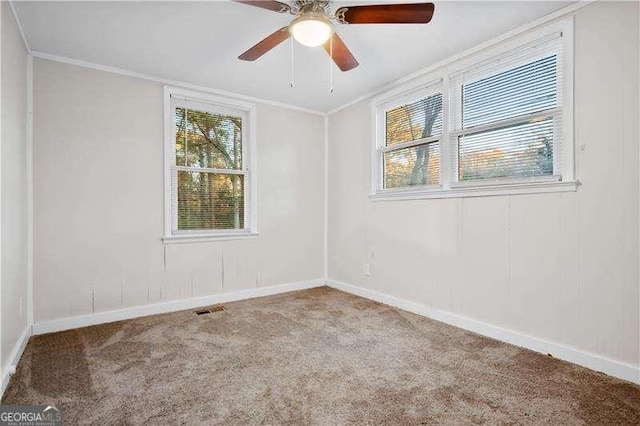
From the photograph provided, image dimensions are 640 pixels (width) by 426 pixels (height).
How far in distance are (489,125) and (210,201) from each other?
9.60ft

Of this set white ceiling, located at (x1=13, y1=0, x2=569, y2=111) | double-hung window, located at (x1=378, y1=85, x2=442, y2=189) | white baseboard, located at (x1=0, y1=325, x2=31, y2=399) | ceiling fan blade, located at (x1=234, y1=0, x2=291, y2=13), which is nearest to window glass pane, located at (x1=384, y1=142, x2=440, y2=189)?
double-hung window, located at (x1=378, y1=85, x2=442, y2=189)

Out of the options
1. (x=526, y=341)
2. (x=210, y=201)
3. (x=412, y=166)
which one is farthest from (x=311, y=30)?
(x=526, y=341)

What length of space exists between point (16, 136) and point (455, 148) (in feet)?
11.3

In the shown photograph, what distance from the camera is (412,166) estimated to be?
11.6 ft

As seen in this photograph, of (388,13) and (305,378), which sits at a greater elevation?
(388,13)

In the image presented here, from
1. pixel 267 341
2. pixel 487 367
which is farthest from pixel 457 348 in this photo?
pixel 267 341

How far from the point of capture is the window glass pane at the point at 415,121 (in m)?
3.29

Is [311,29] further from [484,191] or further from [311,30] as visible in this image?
[484,191]

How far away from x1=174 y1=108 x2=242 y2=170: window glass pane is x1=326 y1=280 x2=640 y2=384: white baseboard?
238cm

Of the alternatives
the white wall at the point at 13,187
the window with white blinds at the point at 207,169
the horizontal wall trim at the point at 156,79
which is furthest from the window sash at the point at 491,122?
the white wall at the point at 13,187

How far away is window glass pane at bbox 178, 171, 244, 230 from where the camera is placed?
368cm

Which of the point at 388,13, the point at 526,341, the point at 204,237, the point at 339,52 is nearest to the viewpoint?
the point at 388,13

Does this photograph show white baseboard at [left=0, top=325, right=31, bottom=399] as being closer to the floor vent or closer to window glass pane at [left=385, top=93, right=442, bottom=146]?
the floor vent

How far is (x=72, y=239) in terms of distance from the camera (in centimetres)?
305
